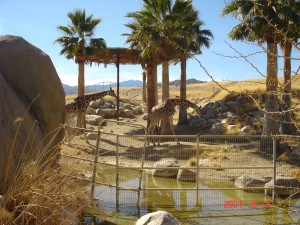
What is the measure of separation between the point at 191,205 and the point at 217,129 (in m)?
13.1

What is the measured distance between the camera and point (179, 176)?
1162 centimetres

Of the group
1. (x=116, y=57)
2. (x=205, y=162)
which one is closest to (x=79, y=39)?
(x=116, y=57)

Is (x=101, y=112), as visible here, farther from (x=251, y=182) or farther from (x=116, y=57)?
(x=251, y=182)

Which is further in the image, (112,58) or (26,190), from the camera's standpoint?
(112,58)

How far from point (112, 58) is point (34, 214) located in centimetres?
2211

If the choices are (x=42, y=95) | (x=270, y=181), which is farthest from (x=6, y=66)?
(x=270, y=181)

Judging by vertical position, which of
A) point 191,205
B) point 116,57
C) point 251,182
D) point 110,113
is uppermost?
point 116,57

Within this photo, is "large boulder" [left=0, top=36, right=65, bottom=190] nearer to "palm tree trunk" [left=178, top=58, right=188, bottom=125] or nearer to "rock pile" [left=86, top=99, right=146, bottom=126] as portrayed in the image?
"palm tree trunk" [left=178, top=58, right=188, bottom=125]

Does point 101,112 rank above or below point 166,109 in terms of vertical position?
below

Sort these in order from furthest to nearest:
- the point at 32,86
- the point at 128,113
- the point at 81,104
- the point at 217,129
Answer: the point at 128,113 → the point at 217,129 → the point at 81,104 → the point at 32,86

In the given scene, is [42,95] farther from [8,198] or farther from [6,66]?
[8,198]

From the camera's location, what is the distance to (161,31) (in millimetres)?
20188

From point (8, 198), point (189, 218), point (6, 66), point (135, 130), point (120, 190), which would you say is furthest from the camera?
point (135, 130)

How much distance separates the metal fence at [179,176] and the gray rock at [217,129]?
8.28m
